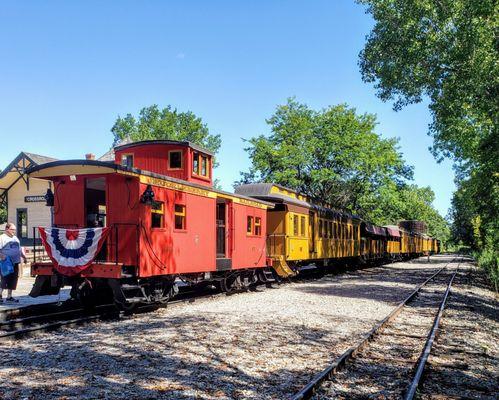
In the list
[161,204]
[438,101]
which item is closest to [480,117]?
[438,101]

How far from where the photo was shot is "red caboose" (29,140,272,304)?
33.3 feet

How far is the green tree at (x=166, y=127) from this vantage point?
196 ft

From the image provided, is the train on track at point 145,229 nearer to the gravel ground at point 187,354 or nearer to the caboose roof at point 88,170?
the caboose roof at point 88,170

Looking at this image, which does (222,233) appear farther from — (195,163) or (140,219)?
(140,219)

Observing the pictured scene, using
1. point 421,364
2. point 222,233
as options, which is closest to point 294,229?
point 222,233

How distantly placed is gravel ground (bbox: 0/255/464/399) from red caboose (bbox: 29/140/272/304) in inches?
38.7

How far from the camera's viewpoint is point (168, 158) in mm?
13602

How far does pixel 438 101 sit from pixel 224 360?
641 inches

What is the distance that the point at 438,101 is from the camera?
1941cm

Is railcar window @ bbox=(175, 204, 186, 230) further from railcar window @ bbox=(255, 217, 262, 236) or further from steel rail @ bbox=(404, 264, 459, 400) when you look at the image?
steel rail @ bbox=(404, 264, 459, 400)

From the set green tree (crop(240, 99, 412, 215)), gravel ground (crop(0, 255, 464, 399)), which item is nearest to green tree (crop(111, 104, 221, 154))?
green tree (crop(240, 99, 412, 215))

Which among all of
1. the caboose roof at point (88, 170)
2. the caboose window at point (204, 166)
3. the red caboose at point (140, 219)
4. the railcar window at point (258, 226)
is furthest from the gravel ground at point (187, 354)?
the railcar window at point (258, 226)

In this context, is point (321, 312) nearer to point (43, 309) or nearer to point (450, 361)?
point (450, 361)

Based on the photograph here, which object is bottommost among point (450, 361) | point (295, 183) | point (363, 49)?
point (450, 361)
